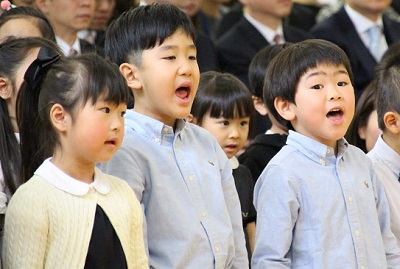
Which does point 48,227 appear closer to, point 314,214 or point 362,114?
point 314,214

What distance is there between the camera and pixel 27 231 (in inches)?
78.9

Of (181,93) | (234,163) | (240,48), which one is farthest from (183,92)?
(240,48)

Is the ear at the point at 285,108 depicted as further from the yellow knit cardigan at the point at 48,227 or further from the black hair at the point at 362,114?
the black hair at the point at 362,114

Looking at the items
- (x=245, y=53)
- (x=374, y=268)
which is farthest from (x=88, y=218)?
(x=245, y=53)

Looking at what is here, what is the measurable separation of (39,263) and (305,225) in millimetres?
827

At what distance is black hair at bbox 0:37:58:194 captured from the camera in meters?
2.37

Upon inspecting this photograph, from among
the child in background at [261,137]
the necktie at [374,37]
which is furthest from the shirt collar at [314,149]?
the necktie at [374,37]

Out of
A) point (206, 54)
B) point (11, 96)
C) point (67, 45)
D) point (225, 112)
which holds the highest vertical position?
point (206, 54)

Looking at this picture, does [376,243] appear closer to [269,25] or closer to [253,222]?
[253,222]

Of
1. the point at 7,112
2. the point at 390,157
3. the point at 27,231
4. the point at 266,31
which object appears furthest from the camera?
the point at 266,31

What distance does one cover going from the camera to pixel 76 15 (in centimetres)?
379

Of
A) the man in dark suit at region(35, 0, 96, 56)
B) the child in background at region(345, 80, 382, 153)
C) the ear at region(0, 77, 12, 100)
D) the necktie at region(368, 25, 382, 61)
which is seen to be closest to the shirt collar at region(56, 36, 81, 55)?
the man in dark suit at region(35, 0, 96, 56)

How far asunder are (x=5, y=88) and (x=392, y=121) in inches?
51.4

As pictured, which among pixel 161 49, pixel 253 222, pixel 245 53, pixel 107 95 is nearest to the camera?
pixel 107 95
